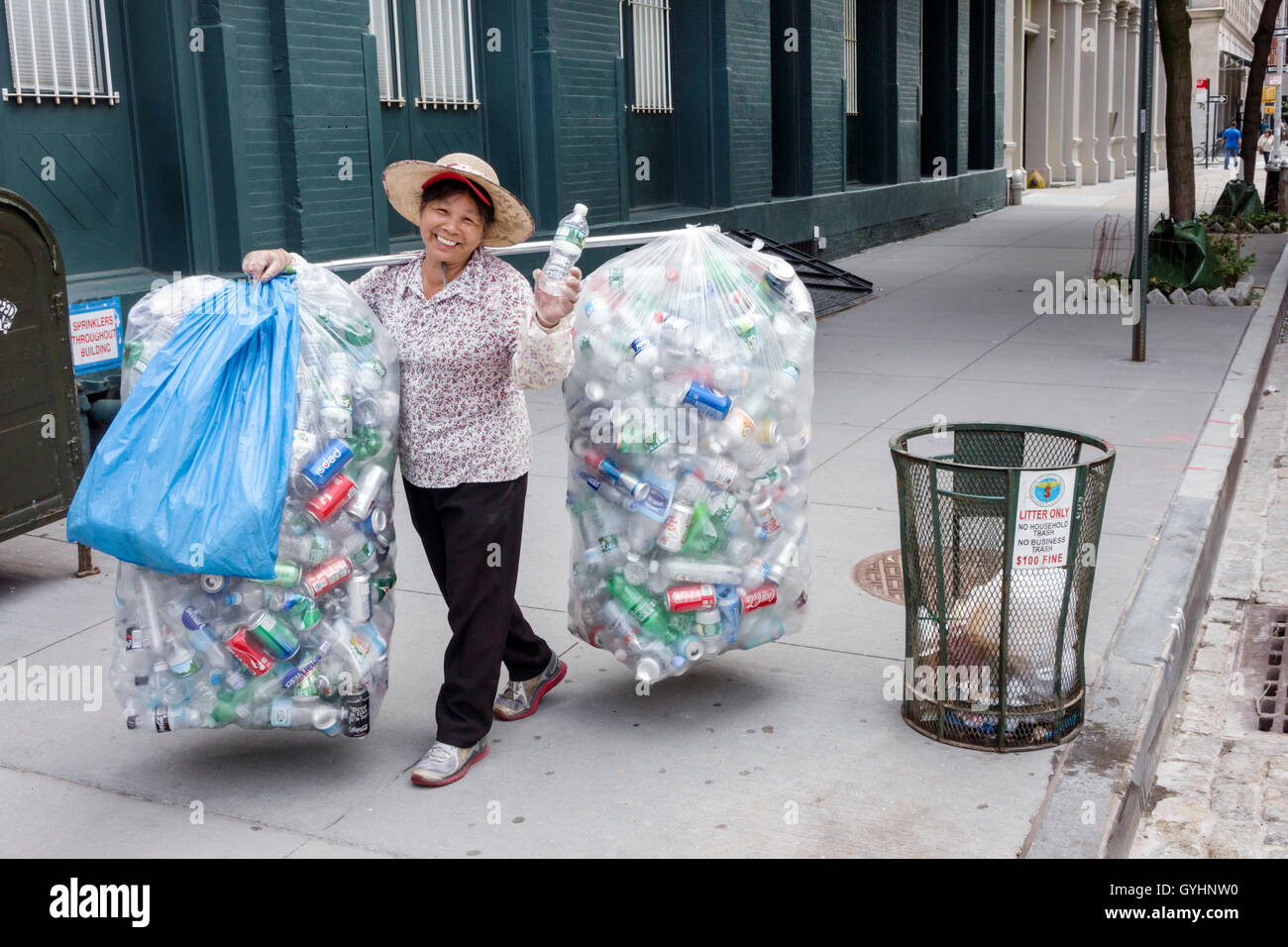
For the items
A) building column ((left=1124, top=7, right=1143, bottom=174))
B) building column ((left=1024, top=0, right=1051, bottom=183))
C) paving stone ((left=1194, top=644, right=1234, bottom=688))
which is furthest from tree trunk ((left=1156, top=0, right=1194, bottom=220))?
building column ((left=1124, top=7, right=1143, bottom=174))

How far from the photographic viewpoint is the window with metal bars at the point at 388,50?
9.55 m

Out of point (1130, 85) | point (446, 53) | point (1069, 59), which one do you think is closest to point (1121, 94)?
point (1130, 85)

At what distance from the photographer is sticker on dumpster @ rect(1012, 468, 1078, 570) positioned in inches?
151

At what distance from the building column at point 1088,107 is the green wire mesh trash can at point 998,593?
33.3m

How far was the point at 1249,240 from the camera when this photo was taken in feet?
62.7

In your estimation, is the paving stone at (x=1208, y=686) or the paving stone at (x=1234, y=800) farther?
the paving stone at (x=1208, y=686)

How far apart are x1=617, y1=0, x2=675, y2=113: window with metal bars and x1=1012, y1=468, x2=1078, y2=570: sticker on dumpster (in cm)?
988

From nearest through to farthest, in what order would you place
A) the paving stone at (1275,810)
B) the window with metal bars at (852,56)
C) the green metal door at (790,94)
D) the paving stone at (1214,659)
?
the paving stone at (1275,810) < the paving stone at (1214,659) < the green metal door at (790,94) < the window with metal bars at (852,56)

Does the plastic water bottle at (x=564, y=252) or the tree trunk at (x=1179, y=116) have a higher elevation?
the tree trunk at (x=1179, y=116)

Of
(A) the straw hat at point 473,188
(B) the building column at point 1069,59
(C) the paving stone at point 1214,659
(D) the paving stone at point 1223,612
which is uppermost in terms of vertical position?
(B) the building column at point 1069,59

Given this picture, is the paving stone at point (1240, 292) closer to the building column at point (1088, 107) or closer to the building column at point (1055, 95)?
the building column at point (1055, 95)

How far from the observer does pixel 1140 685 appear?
4.43 m

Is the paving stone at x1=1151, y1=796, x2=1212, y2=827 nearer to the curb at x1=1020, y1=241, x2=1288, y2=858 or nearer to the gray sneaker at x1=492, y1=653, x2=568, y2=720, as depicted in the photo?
the curb at x1=1020, y1=241, x2=1288, y2=858

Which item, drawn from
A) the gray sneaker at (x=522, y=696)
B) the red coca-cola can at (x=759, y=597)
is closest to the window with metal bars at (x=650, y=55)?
the gray sneaker at (x=522, y=696)
